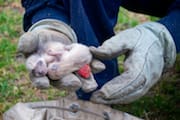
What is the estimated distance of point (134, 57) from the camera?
1365mm

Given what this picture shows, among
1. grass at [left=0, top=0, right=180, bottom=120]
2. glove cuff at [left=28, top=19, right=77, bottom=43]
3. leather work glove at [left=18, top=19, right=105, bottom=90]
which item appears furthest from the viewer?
grass at [left=0, top=0, right=180, bottom=120]

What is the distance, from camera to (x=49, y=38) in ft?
4.43

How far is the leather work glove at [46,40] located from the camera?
4.17 ft

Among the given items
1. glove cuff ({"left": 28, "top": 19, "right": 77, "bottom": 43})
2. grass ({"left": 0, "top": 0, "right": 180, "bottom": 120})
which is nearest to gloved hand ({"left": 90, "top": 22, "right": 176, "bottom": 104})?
glove cuff ({"left": 28, "top": 19, "right": 77, "bottom": 43})

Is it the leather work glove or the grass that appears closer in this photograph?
the leather work glove

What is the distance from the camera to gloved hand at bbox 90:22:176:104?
1.35m

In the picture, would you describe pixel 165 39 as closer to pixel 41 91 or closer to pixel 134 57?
pixel 134 57

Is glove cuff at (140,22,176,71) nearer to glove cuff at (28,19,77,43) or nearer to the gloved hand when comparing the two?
the gloved hand

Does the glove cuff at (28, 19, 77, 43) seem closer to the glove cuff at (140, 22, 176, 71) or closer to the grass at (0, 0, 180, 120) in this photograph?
the glove cuff at (140, 22, 176, 71)

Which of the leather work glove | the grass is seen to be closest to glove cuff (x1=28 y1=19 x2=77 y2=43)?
the leather work glove

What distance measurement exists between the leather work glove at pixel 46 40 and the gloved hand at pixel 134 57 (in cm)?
6

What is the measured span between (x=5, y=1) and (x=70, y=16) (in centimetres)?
135

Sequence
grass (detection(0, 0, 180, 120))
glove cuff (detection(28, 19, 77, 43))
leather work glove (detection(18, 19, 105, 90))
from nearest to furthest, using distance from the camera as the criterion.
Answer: leather work glove (detection(18, 19, 105, 90)), glove cuff (detection(28, 19, 77, 43)), grass (detection(0, 0, 180, 120))

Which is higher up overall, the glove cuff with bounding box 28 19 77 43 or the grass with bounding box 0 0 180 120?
the glove cuff with bounding box 28 19 77 43
